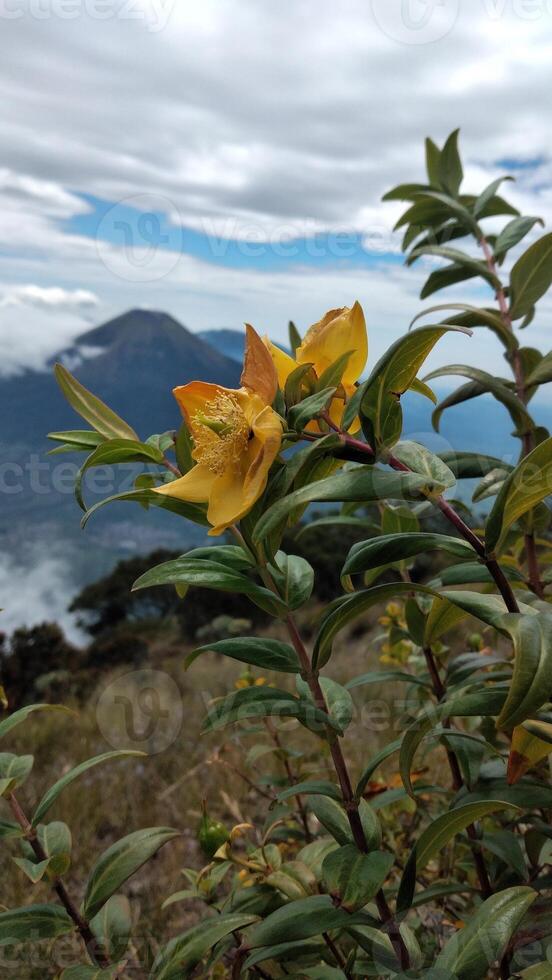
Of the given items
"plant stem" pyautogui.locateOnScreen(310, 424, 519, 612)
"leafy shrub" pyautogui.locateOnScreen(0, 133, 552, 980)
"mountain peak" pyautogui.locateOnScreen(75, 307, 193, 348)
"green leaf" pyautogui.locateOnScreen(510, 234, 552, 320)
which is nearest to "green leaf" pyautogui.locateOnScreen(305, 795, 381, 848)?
"leafy shrub" pyautogui.locateOnScreen(0, 133, 552, 980)

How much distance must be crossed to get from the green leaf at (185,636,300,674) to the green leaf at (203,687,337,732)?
3cm

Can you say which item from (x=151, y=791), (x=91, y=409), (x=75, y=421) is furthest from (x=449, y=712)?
(x=75, y=421)

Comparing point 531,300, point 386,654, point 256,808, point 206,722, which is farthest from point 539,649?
point 256,808

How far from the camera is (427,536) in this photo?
0.68 m

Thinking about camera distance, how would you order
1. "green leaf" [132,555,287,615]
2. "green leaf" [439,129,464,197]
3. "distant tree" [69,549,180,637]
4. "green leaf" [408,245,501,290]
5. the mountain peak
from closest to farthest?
1. "green leaf" [132,555,287,615]
2. "green leaf" [408,245,501,290]
3. "green leaf" [439,129,464,197]
4. "distant tree" [69,549,180,637]
5. the mountain peak

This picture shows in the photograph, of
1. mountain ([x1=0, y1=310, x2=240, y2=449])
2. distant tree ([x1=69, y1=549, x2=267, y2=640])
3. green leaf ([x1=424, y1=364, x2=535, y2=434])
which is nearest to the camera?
green leaf ([x1=424, y1=364, x2=535, y2=434])

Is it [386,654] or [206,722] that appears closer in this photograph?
[206,722]

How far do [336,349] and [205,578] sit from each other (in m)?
0.26

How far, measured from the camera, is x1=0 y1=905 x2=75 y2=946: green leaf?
92 cm

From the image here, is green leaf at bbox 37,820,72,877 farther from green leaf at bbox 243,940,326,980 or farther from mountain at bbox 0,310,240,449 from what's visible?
mountain at bbox 0,310,240,449

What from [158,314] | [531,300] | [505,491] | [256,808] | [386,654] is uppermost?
[158,314]

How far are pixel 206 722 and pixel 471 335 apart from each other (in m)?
0.48

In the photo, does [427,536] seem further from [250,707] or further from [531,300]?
[531,300]

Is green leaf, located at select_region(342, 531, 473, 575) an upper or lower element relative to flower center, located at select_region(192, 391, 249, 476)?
lower
